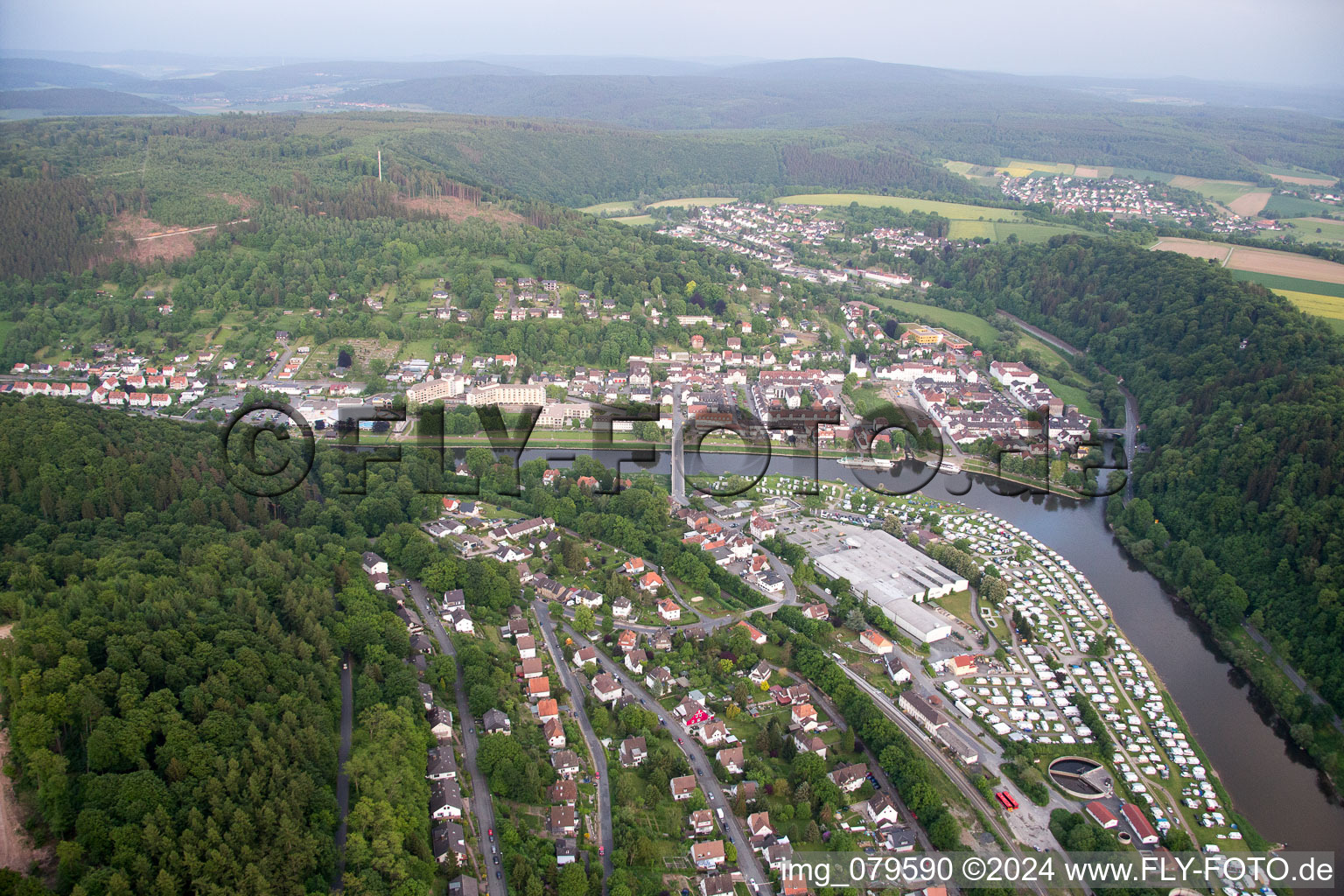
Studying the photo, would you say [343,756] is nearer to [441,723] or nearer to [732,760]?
[441,723]

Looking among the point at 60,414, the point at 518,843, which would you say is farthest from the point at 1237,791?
the point at 60,414

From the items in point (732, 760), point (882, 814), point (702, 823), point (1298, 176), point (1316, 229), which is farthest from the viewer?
point (1298, 176)

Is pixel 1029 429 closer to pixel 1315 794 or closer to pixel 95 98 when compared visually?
pixel 1315 794

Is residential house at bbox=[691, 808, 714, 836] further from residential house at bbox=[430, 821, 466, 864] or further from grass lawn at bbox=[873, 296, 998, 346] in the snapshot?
grass lawn at bbox=[873, 296, 998, 346]

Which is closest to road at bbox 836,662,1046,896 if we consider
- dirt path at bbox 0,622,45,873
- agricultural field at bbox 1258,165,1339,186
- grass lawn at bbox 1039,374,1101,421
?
dirt path at bbox 0,622,45,873

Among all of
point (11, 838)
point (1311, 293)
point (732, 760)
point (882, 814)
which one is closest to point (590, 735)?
point (732, 760)

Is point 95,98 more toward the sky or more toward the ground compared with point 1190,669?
more toward the sky

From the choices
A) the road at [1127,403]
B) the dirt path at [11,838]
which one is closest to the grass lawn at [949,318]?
the road at [1127,403]
